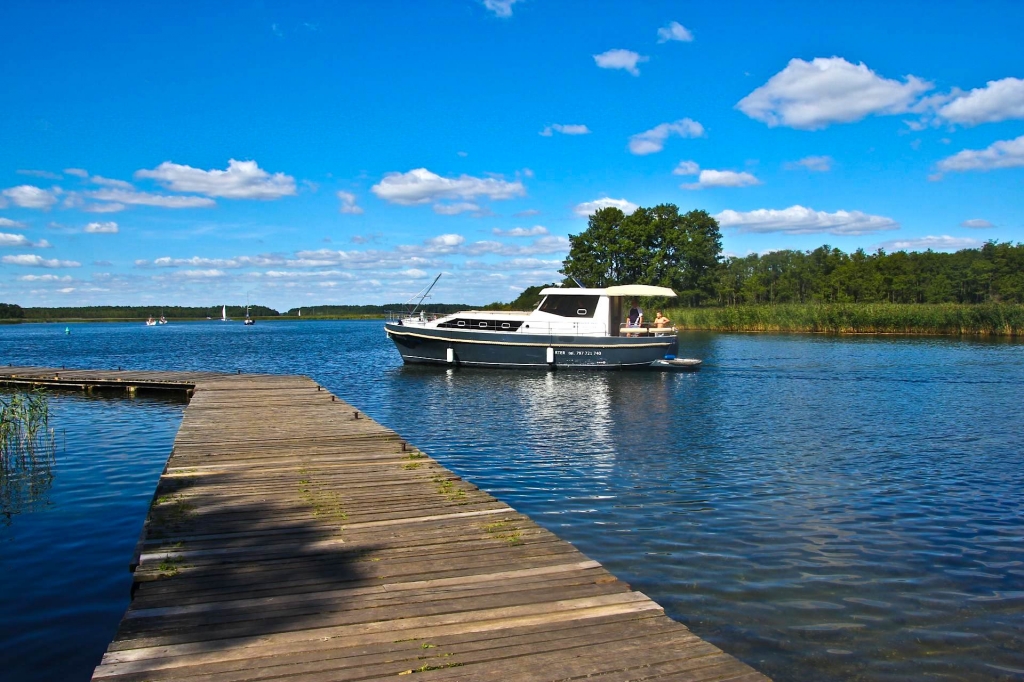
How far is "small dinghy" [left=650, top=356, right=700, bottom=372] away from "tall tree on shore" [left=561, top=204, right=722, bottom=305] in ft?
158

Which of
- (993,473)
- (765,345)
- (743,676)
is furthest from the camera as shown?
(765,345)

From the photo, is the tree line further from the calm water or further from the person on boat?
the calm water

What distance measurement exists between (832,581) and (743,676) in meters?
4.05

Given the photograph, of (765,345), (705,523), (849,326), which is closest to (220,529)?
(705,523)

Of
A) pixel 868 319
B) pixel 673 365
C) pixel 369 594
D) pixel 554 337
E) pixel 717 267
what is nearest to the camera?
pixel 369 594

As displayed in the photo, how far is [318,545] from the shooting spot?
630 cm

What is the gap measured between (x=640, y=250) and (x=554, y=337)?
54.8m

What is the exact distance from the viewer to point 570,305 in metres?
32.5

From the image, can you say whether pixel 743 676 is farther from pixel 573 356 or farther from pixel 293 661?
pixel 573 356

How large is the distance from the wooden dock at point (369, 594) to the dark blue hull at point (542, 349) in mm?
22607

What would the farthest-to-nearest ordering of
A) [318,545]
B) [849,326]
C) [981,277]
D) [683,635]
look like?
[981,277], [849,326], [318,545], [683,635]

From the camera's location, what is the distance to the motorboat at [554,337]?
3195cm

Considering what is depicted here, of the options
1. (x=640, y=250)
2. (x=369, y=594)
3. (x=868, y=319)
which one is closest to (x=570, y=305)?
(x=369, y=594)

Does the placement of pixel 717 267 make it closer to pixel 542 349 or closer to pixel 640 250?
pixel 640 250
